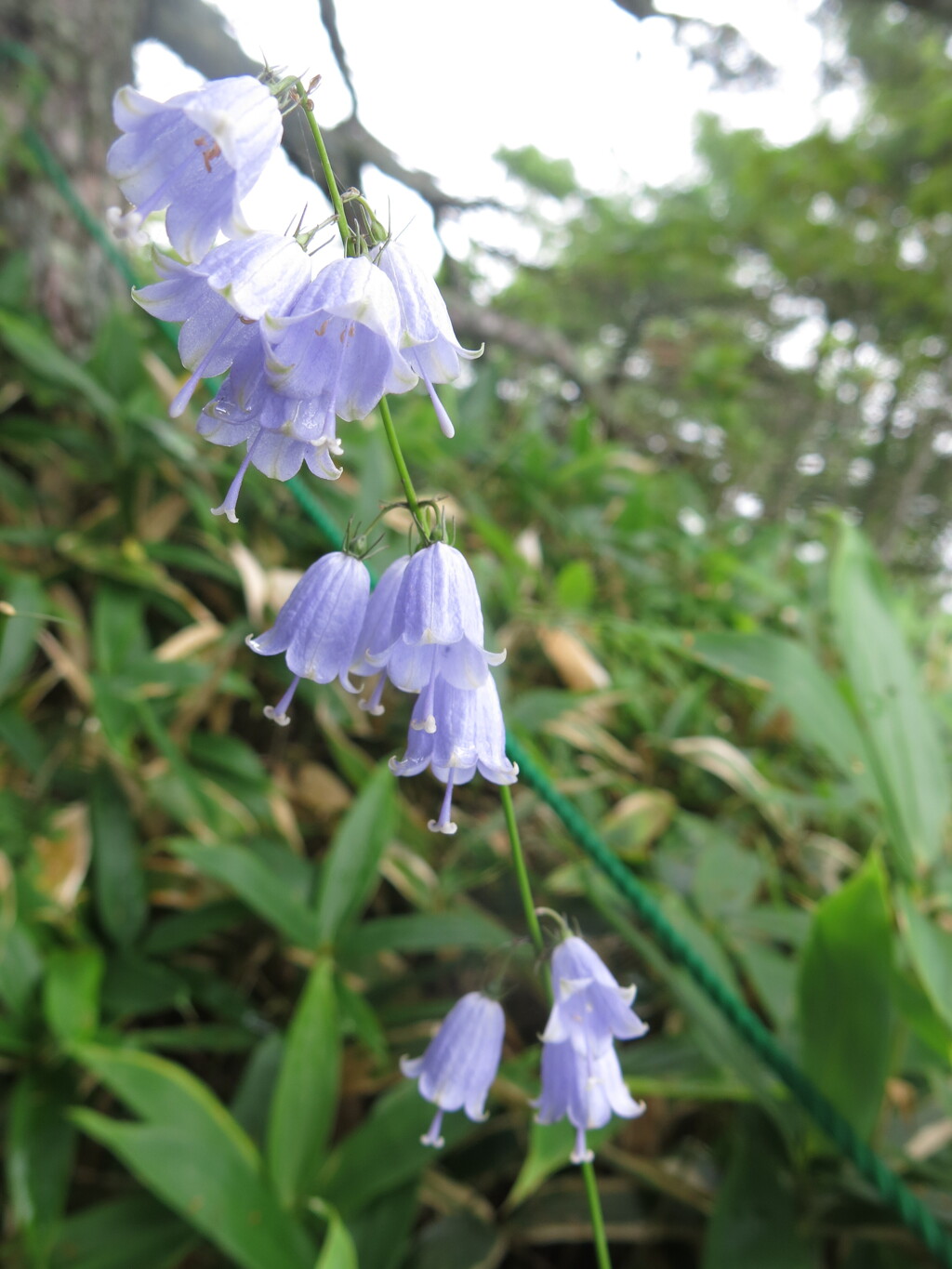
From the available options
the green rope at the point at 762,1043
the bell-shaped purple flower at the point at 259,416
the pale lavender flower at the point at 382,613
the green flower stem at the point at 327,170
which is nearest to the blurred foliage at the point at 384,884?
the green rope at the point at 762,1043

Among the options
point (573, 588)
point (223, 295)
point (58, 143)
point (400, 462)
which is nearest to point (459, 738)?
point (400, 462)

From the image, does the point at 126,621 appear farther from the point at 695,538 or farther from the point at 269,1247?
the point at 695,538

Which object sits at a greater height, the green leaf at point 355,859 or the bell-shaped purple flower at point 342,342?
the bell-shaped purple flower at point 342,342

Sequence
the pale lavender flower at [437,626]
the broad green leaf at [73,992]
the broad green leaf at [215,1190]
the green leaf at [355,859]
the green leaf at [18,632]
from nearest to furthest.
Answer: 1. the pale lavender flower at [437,626]
2. the broad green leaf at [215,1190]
3. the broad green leaf at [73,992]
4. the green leaf at [355,859]
5. the green leaf at [18,632]

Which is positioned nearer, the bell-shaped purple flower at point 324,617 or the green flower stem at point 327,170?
the green flower stem at point 327,170

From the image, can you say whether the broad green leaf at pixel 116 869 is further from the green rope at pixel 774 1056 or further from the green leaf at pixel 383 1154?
the green rope at pixel 774 1056

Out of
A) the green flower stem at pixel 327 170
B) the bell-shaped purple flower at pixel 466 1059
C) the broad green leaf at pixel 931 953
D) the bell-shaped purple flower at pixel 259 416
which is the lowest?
the broad green leaf at pixel 931 953

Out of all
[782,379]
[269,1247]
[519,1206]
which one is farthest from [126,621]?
[782,379]

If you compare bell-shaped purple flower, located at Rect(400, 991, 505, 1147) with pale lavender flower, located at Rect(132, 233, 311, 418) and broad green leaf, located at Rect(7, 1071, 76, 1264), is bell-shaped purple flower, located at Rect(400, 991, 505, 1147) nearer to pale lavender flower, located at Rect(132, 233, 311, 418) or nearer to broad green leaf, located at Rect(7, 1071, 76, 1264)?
pale lavender flower, located at Rect(132, 233, 311, 418)

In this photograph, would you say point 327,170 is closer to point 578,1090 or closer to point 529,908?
point 529,908
